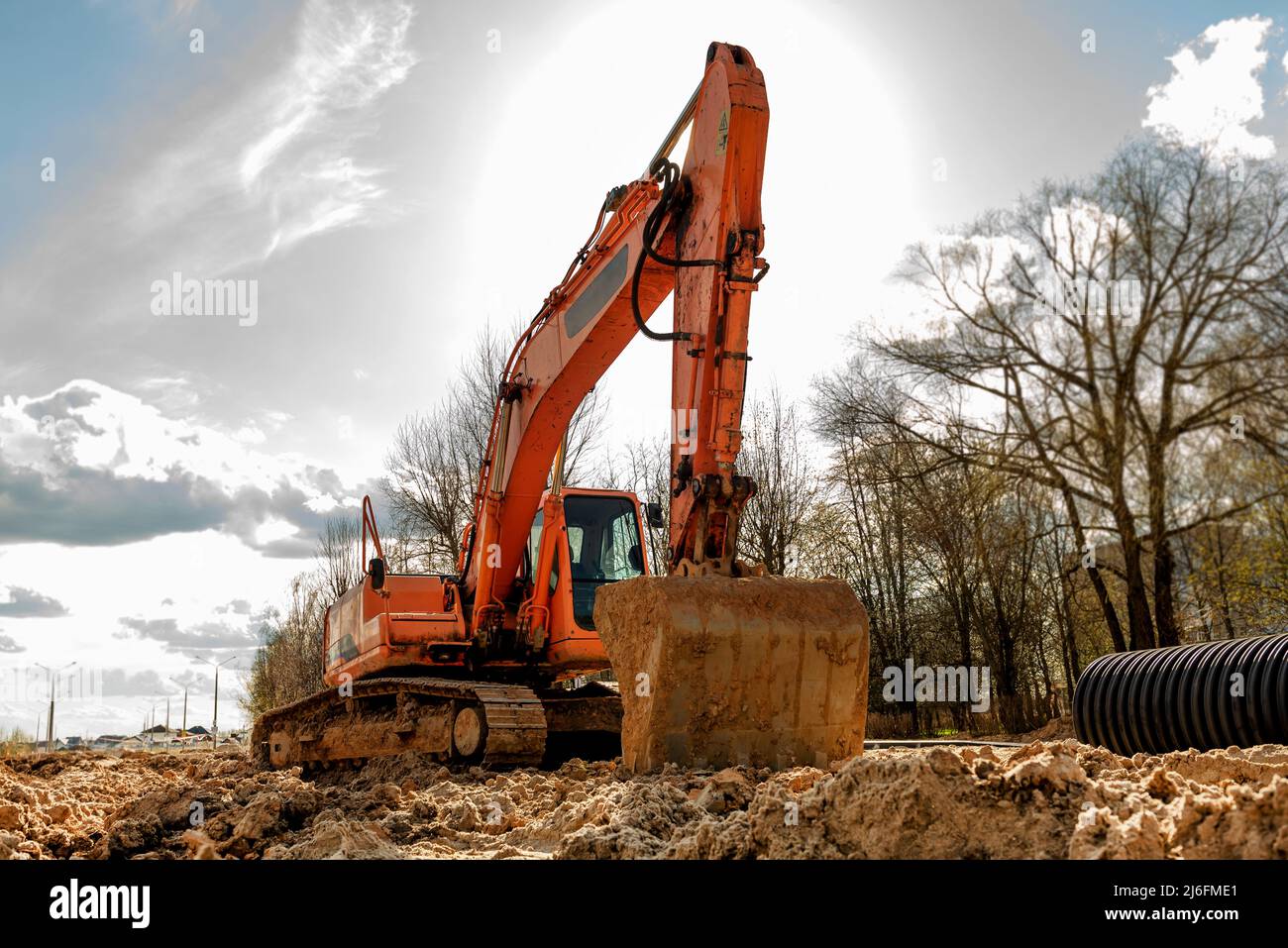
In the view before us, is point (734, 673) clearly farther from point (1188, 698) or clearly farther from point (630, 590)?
point (1188, 698)

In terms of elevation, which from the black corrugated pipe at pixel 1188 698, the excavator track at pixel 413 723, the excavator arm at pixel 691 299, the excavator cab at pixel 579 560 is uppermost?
the excavator arm at pixel 691 299

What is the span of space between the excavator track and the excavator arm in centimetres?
238

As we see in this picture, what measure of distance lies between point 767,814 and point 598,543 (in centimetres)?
672

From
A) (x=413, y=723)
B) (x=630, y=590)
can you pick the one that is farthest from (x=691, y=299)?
(x=413, y=723)

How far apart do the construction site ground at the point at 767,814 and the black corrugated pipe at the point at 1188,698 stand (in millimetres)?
989

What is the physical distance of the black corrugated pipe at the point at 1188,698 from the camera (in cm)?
630

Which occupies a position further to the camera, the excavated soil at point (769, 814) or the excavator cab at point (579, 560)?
the excavator cab at point (579, 560)

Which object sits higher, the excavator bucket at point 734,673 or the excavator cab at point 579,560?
the excavator cab at point 579,560

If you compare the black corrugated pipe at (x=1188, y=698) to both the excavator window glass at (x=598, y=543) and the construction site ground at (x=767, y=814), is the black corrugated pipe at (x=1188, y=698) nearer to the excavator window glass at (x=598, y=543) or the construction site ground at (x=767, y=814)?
the construction site ground at (x=767, y=814)

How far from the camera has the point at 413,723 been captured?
10.6 meters

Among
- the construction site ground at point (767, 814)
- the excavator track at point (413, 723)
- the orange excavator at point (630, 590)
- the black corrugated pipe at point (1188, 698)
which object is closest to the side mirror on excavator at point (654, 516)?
the orange excavator at point (630, 590)

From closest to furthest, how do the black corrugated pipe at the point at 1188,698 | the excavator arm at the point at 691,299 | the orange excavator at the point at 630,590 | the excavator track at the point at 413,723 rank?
1. the black corrugated pipe at the point at 1188,698
2. the orange excavator at the point at 630,590
3. the excavator arm at the point at 691,299
4. the excavator track at the point at 413,723

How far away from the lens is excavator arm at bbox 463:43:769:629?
6652mm
